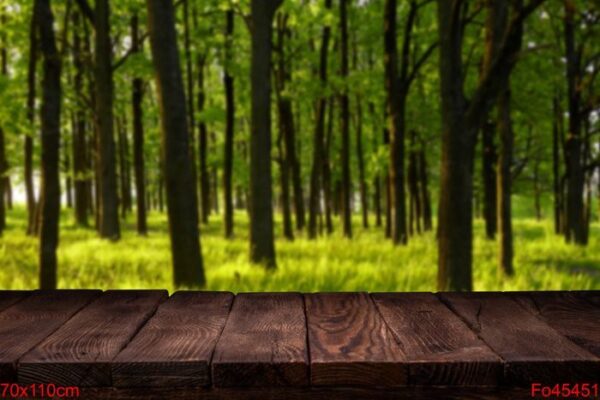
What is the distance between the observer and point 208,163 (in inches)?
921

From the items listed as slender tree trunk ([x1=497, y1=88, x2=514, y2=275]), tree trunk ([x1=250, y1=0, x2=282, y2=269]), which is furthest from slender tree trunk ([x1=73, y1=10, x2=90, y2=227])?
slender tree trunk ([x1=497, y1=88, x2=514, y2=275])

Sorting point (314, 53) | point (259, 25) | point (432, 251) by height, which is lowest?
point (432, 251)

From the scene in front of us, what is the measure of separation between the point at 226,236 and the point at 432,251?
6845mm

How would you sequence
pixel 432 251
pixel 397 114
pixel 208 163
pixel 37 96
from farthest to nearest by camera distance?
pixel 208 163, pixel 37 96, pixel 397 114, pixel 432 251

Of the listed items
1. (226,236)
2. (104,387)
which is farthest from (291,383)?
(226,236)

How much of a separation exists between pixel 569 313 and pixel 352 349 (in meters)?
1.13

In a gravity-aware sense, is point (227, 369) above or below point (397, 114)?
below

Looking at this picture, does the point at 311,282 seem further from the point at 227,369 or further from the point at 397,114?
the point at 397,114

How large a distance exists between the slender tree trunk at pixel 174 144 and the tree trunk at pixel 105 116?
803 cm

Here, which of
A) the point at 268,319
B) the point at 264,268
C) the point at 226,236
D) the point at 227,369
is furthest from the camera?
the point at 226,236

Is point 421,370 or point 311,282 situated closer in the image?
point 421,370

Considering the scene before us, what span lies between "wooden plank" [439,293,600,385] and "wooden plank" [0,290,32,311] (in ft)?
6.51

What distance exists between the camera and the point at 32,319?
2.32 m

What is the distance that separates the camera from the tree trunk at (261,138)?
10102 mm
